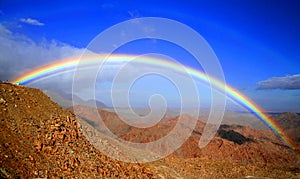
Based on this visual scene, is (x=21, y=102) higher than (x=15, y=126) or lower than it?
higher

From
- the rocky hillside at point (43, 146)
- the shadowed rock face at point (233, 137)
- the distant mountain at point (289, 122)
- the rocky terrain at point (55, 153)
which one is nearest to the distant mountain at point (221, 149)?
the shadowed rock face at point (233, 137)

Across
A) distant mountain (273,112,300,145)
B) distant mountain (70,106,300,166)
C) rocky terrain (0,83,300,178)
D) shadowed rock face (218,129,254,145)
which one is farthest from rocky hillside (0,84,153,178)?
distant mountain (273,112,300,145)

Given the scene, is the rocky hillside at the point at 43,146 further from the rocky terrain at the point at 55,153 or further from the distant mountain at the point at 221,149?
the distant mountain at the point at 221,149

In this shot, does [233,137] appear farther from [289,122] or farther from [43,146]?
[289,122]

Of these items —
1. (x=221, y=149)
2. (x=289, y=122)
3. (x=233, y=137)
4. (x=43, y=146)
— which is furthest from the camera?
(x=289, y=122)

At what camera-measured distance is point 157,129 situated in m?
33.3

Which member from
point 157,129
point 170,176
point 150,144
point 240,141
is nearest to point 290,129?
point 240,141

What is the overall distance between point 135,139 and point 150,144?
281cm

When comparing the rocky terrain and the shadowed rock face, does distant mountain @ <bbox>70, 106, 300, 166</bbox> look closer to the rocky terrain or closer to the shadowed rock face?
the shadowed rock face

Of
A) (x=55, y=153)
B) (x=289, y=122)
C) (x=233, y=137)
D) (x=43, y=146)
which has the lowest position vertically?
(x=233, y=137)

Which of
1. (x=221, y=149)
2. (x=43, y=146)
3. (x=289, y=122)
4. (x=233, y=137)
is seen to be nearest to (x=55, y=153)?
(x=43, y=146)

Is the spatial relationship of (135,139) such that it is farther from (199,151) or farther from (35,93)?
(35,93)

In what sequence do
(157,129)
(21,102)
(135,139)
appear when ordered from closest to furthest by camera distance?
(21,102) < (135,139) < (157,129)

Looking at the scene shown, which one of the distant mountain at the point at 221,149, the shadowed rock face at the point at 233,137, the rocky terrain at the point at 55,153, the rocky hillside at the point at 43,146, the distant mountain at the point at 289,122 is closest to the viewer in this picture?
the rocky hillside at the point at 43,146
